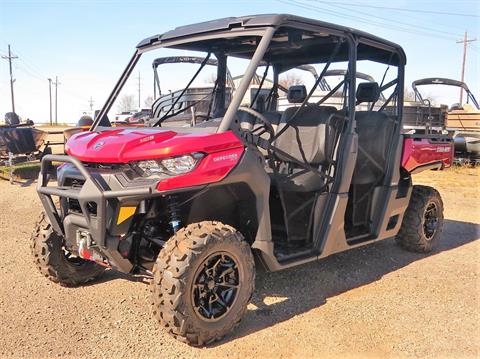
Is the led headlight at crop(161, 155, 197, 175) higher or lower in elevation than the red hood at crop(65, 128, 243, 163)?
lower

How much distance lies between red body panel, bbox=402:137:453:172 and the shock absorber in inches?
116

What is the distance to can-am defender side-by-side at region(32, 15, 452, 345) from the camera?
334cm

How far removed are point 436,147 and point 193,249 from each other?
3893 millimetres

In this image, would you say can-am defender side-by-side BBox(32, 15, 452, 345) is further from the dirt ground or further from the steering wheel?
the dirt ground

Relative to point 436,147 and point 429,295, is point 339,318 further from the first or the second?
point 436,147

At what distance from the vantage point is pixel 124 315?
3.91 meters

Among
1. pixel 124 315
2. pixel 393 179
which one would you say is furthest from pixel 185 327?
pixel 393 179

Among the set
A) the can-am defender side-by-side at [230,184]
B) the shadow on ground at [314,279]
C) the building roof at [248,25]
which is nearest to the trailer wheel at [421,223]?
the shadow on ground at [314,279]

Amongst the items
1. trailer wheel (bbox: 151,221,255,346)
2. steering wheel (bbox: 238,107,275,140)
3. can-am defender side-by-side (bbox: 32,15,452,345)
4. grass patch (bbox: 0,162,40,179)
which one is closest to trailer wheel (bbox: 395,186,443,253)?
can-am defender side-by-side (bbox: 32,15,452,345)

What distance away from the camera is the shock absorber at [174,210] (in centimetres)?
357

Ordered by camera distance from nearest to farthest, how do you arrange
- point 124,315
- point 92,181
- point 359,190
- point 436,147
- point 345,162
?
1. point 92,181
2. point 124,315
3. point 345,162
4. point 359,190
5. point 436,147

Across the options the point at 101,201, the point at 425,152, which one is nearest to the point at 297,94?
the point at 425,152

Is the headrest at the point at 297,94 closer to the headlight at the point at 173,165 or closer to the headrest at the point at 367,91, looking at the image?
the headrest at the point at 367,91

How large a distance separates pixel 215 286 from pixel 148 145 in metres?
1.11
